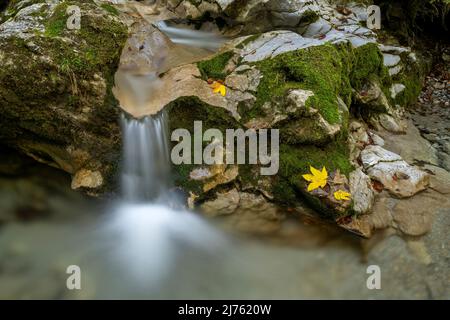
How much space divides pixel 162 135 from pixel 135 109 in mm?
441

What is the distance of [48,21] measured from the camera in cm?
436

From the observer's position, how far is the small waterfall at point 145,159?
4.34m

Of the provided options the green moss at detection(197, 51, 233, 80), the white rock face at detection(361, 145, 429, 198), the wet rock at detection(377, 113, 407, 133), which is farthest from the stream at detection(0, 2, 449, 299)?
the wet rock at detection(377, 113, 407, 133)

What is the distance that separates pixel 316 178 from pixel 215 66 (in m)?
1.90

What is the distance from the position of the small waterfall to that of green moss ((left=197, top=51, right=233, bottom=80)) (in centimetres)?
77

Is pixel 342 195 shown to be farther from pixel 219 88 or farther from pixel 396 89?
pixel 396 89

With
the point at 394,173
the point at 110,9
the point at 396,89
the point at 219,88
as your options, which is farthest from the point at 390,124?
the point at 110,9

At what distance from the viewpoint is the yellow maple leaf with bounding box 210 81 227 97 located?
4426 mm

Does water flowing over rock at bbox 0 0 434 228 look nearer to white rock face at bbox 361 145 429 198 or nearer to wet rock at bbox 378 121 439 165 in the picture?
white rock face at bbox 361 145 429 198

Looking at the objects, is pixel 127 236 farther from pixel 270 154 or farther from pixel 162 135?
pixel 270 154

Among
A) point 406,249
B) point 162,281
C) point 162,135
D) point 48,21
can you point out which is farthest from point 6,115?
point 406,249

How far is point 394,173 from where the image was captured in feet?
14.6

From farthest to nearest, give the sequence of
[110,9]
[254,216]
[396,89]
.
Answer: [396,89]
[110,9]
[254,216]

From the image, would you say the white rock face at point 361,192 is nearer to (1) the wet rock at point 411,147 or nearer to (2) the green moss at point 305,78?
(2) the green moss at point 305,78
